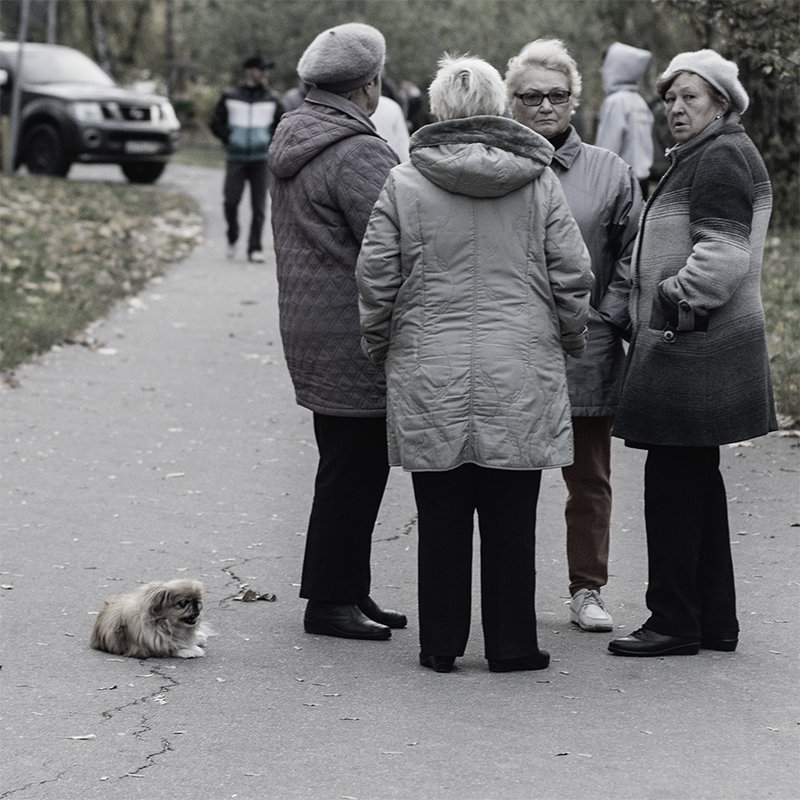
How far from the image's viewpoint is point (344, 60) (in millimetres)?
5082

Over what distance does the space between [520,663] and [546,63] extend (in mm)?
2000

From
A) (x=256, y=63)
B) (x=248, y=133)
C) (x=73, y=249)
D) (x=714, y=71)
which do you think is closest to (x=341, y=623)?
(x=714, y=71)

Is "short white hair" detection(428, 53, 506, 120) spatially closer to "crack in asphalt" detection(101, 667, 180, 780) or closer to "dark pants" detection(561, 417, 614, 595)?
"dark pants" detection(561, 417, 614, 595)

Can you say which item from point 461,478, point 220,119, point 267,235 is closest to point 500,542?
point 461,478

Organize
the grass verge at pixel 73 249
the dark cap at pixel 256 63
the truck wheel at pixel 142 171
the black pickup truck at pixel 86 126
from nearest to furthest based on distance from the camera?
the grass verge at pixel 73 249 < the dark cap at pixel 256 63 < the black pickup truck at pixel 86 126 < the truck wheel at pixel 142 171

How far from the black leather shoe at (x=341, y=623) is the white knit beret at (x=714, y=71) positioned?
2057mm

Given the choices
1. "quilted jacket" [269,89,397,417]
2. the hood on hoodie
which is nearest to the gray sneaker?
"quilted jacket" [269,89,397,417]

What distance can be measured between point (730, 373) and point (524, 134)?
1.04 metres

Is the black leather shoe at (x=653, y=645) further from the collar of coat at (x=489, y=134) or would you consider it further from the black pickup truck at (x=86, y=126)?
the black pickup truck at (x=86, y=126)

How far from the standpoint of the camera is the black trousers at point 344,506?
5.22m

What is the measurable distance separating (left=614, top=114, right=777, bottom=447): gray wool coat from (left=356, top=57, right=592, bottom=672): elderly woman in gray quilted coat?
12.9 inches

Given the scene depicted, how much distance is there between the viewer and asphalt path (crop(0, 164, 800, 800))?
13.3ft

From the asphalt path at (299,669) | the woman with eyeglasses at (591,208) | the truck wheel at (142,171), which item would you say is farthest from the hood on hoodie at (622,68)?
the truck wheel at (142,171)

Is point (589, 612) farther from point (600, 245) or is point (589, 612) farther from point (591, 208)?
point (591, 208)
